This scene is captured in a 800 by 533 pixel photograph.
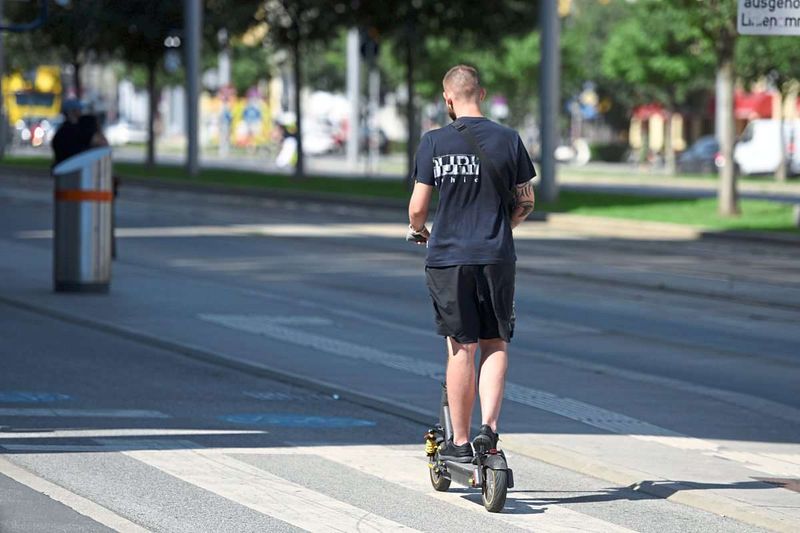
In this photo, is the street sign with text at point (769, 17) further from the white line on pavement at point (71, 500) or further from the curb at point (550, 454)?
the white line on pavement at point (71, 500)

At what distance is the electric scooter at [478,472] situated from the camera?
712cm

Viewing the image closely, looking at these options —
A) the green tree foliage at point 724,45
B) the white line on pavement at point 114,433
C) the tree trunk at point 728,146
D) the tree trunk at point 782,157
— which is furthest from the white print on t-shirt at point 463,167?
the tree trunk at point 782,157

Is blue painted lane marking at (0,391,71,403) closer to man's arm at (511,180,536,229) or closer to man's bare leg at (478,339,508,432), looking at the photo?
man's bare leg at (478,339,508,432)

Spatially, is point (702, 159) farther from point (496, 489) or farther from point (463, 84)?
point (496, 489)

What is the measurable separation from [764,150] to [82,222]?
43.3 m

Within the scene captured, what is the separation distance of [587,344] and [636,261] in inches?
328

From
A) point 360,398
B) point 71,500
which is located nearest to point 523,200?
point 71,500

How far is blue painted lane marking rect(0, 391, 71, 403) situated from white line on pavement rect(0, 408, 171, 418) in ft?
1.05

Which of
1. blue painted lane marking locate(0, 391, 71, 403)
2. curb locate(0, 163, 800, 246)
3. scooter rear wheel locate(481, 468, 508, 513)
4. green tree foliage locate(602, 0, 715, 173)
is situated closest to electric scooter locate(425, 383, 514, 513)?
scooter rear wheel locate(481, 468, 508, 513)

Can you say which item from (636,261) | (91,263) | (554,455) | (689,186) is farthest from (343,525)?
(689,186)

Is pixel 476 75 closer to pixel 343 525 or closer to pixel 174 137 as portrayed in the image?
pixel 343 525

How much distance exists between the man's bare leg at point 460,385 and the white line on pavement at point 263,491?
58cm

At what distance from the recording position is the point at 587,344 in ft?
43.4

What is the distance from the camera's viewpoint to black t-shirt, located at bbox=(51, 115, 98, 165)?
18.8 meters
